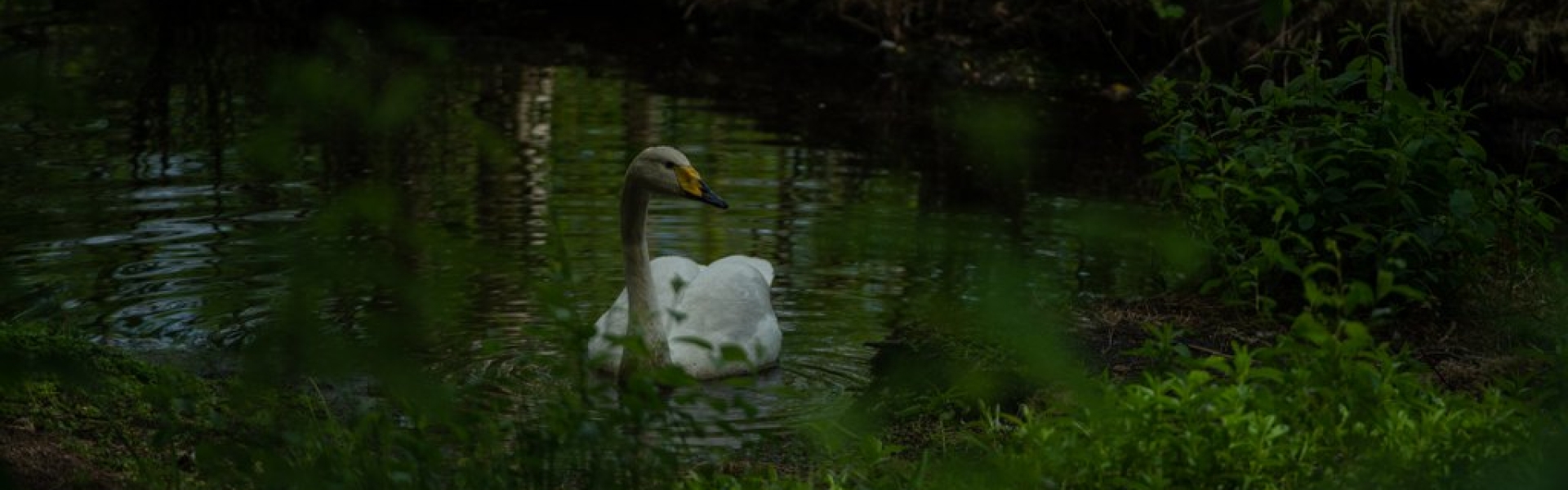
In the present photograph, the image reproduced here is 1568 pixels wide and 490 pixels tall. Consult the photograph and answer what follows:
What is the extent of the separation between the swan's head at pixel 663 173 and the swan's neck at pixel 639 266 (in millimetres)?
48

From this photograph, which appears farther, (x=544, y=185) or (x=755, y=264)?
(x=544, y=185)

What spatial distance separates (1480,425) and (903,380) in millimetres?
2904

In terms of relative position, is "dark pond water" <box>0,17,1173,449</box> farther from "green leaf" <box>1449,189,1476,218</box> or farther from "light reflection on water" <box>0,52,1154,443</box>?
"green leaf" <box>1449,189,1476,218</box>

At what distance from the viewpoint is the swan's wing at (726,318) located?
8000mm

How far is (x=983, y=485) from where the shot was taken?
4.55m

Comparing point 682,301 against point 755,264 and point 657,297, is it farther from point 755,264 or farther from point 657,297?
point 755,264

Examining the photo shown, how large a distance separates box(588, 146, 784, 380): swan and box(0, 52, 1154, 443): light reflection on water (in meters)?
0.17

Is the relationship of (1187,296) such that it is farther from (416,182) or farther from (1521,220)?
(416,182)

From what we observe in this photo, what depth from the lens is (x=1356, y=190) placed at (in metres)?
7.51

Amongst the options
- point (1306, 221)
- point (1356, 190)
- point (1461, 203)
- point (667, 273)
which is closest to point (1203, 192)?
point (1306, 221)

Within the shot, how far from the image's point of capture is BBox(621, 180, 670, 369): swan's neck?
7.73 meters

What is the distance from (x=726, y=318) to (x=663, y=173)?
0.71 m

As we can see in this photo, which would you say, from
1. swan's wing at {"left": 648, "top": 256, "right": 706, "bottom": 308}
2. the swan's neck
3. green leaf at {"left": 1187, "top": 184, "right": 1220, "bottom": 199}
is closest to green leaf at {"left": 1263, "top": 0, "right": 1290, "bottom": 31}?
green leaf at {"left": 1187, "top": 184, "right": 1220, "bottom": 199}

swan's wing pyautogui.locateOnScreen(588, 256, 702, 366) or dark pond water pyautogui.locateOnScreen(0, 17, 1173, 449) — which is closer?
swan's wing pyautogui.locateOnScreen(588, 256, 702, 366)
